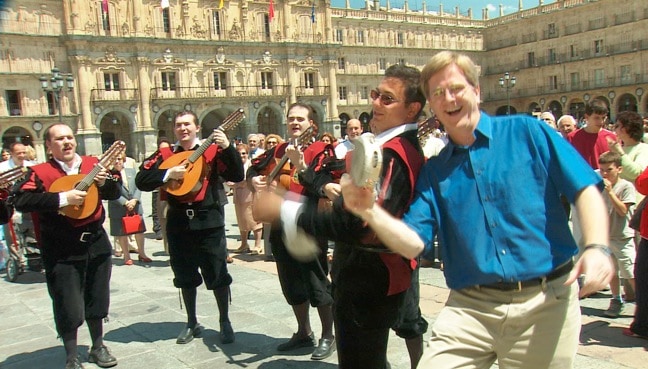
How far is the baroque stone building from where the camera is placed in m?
39.7

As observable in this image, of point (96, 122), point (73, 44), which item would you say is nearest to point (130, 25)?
point (73, 44)

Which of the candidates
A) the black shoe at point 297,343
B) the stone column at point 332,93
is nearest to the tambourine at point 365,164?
the black shoe at point 297,343

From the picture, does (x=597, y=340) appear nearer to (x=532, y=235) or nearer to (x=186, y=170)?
(x=532, y=235)

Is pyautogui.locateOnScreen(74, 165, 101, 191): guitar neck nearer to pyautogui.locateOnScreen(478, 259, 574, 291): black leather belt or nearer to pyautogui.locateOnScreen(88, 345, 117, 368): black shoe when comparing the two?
pyautogui.locateOnScreen(88, 345, 117, 368): black shoe

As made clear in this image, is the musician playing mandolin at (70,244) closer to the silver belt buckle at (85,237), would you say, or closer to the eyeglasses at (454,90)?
the silver belt buckle at (85,237)

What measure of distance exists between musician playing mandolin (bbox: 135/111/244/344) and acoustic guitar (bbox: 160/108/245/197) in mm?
16

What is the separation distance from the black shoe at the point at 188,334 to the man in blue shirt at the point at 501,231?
3.18 metres

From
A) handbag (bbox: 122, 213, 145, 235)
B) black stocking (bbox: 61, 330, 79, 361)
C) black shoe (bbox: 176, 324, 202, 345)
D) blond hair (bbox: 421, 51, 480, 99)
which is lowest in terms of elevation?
black shoe (bbox: 176, 324, 202, 345)

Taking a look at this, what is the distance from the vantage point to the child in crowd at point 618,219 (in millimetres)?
4973

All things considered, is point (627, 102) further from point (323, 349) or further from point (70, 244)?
point (70, 244)

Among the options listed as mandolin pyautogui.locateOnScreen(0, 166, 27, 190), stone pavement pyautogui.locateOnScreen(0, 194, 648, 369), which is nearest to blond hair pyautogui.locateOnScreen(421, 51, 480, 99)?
stone pavement pyautogui.locateOnScreen(0, 194, 648, 369)

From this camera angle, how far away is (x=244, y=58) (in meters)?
46.9

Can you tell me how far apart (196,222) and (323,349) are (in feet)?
5.10

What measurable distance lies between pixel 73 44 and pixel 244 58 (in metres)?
13.4
